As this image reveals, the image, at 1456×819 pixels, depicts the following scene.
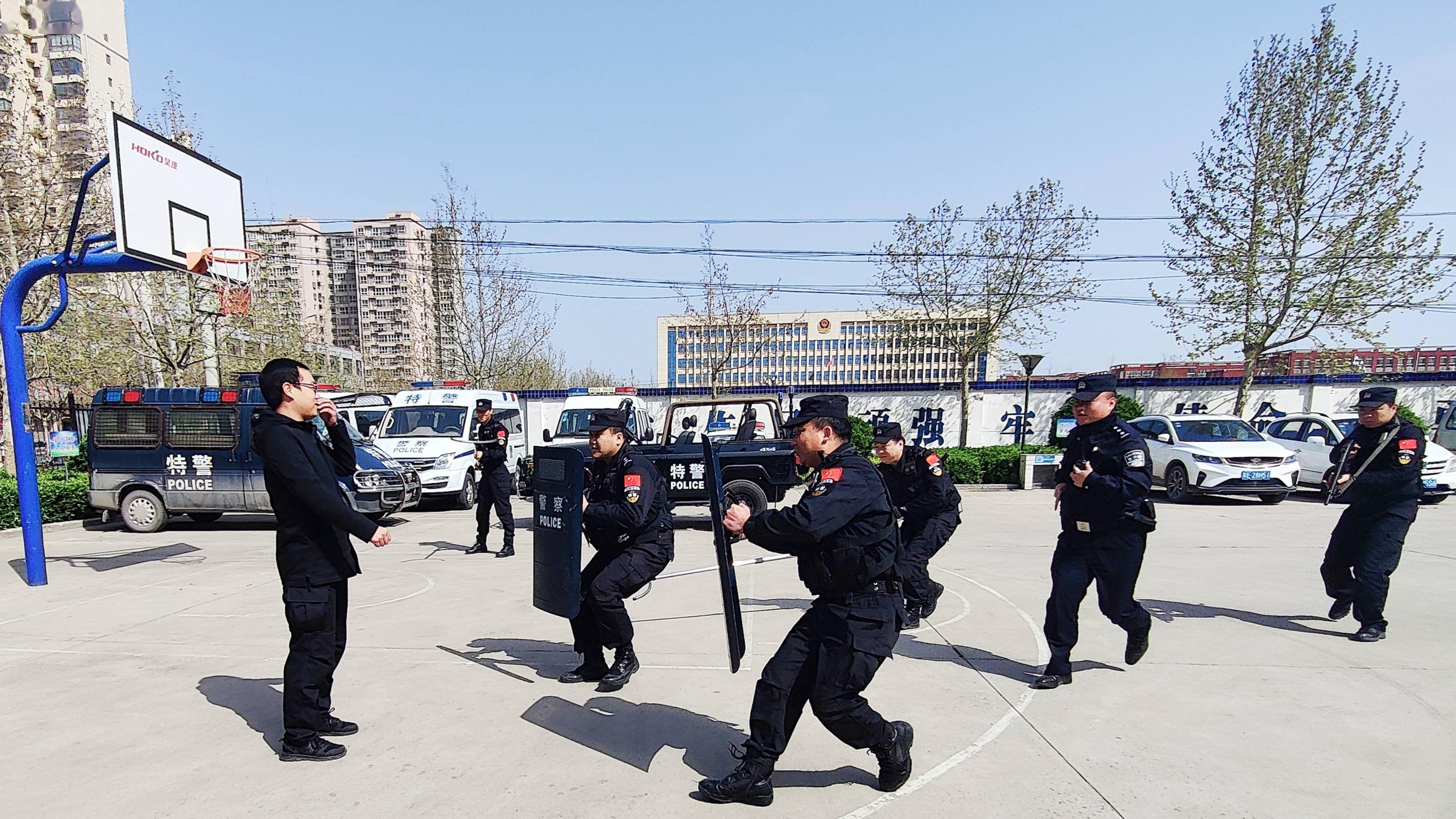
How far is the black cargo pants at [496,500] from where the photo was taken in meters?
8.77

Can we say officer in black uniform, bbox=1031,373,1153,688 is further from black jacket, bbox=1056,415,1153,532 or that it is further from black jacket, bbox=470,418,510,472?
black jacket, bbox=470,418,510,472

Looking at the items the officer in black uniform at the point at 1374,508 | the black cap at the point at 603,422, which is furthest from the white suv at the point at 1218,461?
the black cap at the point at 603,422

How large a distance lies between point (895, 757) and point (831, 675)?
55 centimetres

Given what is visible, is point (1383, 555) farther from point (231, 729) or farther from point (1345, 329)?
point (1345, 329)

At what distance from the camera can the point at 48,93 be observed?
52.8ft

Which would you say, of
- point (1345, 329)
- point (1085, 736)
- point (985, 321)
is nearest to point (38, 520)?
point (1085, 736)

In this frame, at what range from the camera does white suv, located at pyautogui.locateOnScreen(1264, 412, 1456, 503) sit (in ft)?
41.9

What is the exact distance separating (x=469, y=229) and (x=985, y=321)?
54.7 feet

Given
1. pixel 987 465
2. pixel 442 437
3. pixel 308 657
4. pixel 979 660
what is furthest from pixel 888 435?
pixel 987 465

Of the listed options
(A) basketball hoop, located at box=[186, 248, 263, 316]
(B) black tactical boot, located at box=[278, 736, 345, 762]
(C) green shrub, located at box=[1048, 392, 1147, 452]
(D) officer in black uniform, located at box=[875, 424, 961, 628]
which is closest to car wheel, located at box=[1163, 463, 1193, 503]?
(C) green shrub, located at box=[1048, 392, 1147, 452]

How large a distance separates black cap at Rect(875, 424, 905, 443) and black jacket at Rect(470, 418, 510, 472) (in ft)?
16.7

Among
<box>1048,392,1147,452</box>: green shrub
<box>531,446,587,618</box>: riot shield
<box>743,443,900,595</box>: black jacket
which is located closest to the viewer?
<box>743,443,900,595</box>: black jacket

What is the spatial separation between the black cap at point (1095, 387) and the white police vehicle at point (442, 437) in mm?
9524

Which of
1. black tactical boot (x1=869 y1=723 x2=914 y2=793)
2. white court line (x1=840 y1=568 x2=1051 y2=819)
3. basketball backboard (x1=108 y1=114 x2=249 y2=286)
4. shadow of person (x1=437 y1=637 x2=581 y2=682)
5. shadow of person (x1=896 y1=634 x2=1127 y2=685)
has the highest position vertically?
basketball backboard (x1=108 y1=114 x2=249 y2=286)
